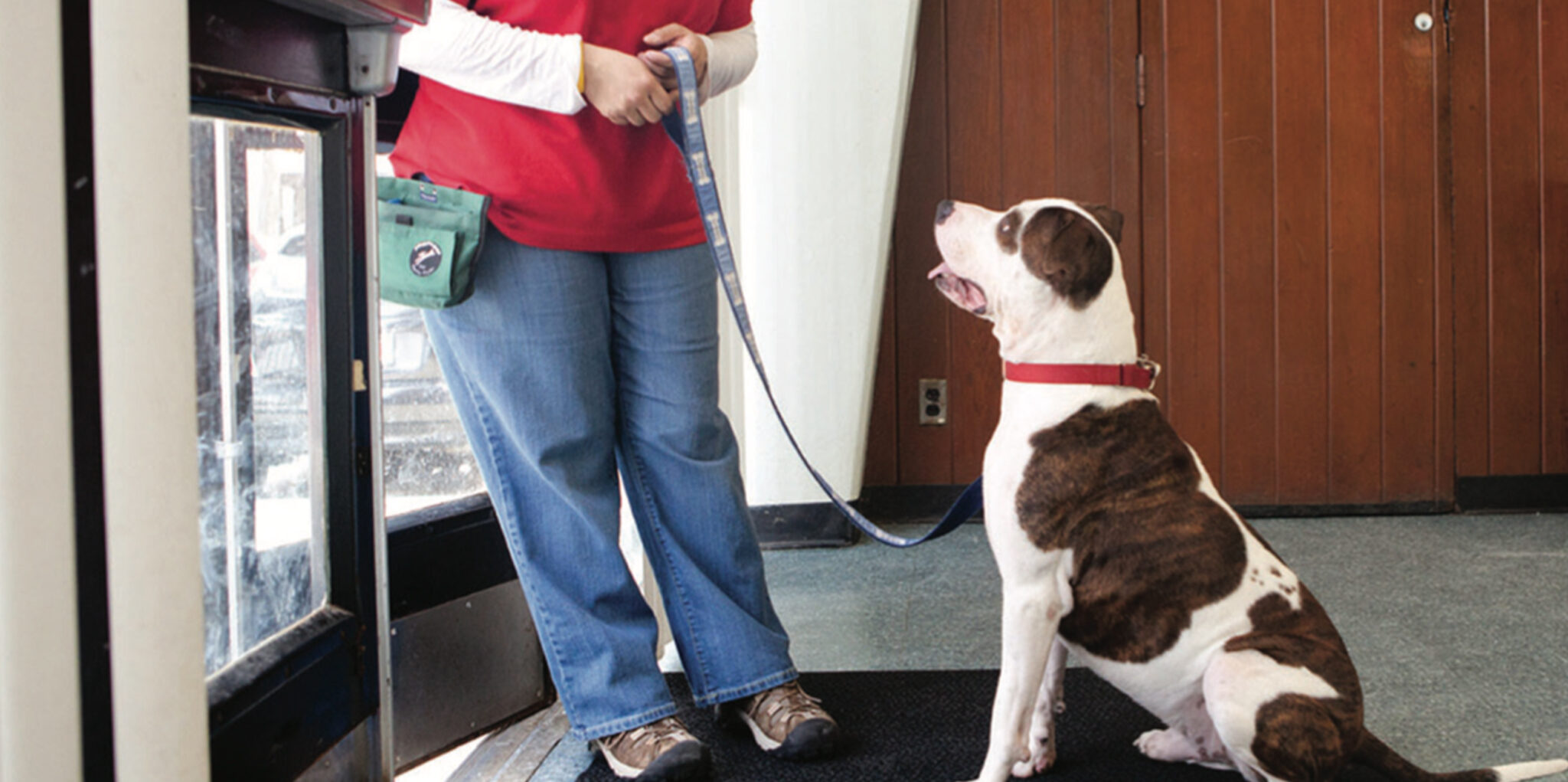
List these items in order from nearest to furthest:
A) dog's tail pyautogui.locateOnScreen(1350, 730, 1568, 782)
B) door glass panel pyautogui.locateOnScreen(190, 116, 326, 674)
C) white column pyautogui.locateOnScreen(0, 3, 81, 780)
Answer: white column pyautogui.locateOnScreen(0, 3, 81, 780)
door glass panel pyautogui.locateOnScreen(190, 116, 326, 674)
dog's tail pyautogui.locateOnScreen(1350, 730, 1568, 782)

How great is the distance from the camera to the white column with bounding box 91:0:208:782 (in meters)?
0.70

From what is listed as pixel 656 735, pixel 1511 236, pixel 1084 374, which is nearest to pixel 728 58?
pixel 1084 374

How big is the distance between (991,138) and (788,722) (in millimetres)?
2179

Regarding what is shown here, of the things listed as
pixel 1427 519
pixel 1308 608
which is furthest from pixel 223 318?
pixel 1427 519

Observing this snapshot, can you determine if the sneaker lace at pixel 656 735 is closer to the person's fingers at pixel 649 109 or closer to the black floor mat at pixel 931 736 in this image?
the black floor mat at pixel 931 736

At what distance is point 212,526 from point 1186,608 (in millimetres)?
1086

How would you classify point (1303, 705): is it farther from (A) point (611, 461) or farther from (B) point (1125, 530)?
(A) point (611, 461)

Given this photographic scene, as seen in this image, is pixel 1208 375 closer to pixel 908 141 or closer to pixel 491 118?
pixel 908 141

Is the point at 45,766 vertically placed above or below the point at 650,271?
below

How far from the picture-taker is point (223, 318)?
1.25 metres

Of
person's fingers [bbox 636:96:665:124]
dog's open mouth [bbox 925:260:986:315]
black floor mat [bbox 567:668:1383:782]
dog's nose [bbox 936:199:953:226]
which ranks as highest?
person's fingers [bbox 636:96:665:124]

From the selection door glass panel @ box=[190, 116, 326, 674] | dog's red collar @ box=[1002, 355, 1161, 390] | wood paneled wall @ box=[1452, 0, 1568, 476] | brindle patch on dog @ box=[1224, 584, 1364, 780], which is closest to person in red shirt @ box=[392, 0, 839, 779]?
door glass panel @ box=[190, 116, 326, 674]

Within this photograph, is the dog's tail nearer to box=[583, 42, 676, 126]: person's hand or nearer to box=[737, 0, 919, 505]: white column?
box=[583, 42, 676, 126]: person's hand

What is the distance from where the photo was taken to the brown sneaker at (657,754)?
59.9 inches
